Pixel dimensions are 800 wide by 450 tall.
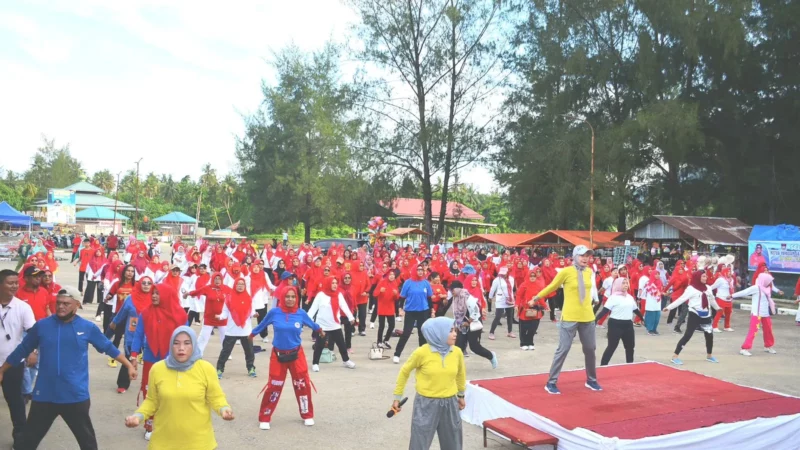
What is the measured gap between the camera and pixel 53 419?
4738 millimetres

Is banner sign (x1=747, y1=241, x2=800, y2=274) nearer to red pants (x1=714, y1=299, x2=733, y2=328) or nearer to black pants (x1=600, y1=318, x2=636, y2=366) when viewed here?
red pants (x1=714, y1=299, x2=733, y2=328)

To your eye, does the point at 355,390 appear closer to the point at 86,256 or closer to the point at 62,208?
the point at 86,256

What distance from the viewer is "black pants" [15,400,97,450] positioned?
15.1 ft

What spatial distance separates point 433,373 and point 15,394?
409cm

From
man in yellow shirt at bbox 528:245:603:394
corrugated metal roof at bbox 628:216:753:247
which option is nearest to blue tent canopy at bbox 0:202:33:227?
corrugated metal roof at bbox 628:216:753:247

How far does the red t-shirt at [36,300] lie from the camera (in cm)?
743

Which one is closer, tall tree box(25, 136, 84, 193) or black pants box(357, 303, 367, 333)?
black pants box(357, 303, 367, 333)

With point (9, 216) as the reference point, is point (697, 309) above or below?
below

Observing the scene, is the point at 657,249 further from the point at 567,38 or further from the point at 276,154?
the point at 276,154

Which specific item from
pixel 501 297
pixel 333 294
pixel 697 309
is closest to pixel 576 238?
pixel 501 297

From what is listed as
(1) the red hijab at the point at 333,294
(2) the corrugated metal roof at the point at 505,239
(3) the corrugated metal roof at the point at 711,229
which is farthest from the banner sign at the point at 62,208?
(1) the red hijab at the point at 333,294

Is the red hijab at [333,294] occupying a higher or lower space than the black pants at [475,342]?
higher

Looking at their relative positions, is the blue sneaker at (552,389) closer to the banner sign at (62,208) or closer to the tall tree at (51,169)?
the banner sign at (62,208)

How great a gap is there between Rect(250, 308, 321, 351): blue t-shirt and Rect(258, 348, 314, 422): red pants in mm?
155
